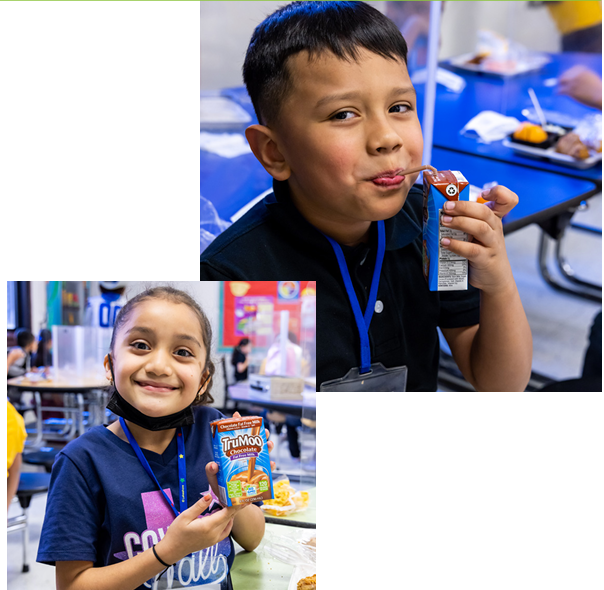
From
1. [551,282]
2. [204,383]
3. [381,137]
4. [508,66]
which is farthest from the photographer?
[551,282]

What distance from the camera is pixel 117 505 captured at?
3.81 feet

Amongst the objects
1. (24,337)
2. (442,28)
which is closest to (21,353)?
(24,337)

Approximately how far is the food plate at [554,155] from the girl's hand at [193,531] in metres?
1.44

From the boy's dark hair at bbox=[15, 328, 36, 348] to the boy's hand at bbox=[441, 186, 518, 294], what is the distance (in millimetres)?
823

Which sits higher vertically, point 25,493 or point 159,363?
point 159,363

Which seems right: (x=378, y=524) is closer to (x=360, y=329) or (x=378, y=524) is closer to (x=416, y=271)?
(x=360, y=329)

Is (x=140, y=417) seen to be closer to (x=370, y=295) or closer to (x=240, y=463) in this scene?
(x=240, y=463)

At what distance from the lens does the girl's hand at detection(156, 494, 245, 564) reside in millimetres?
1169

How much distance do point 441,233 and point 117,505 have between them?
78 centimetres

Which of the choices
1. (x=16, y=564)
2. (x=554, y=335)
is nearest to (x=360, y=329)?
(x=16, y=564)

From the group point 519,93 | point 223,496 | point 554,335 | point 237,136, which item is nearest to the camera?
point 223,496

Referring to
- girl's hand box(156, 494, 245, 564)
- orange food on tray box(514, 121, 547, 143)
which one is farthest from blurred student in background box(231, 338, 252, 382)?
orange food on tray box(514, 121, 547, 143)

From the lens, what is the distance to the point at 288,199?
1.26 meters

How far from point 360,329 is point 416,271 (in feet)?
0.58
